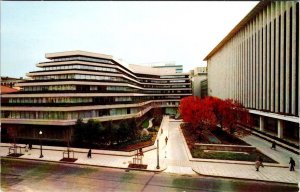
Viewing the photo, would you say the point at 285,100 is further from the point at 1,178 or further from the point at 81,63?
the point at 1,178

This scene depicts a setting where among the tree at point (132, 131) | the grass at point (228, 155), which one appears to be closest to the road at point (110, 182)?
the grass at point (228, 155)

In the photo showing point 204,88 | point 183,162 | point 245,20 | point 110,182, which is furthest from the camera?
point 204,88

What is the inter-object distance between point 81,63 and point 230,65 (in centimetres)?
4497

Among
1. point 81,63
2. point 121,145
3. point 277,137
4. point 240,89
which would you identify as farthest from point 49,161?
point 240,89

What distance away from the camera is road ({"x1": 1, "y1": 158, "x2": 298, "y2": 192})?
22781mm

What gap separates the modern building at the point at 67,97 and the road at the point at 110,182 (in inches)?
658

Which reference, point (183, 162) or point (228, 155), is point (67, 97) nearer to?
point (183, 162)

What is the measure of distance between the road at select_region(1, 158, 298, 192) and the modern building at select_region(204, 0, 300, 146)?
18.3 meters

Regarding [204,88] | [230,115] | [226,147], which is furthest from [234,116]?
[204,88]

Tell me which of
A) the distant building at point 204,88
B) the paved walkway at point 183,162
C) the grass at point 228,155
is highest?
the distant building at point 204,88

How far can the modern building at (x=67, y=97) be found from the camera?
45094 mm

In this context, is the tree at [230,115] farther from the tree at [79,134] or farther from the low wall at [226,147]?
the tree at [79,134]

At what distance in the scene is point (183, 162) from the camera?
102 feet

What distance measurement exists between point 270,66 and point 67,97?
3896cm
